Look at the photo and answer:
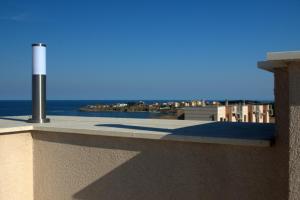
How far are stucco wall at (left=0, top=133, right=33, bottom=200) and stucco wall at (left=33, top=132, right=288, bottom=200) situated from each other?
0.28ft

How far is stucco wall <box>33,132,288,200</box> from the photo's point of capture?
2662 millimetres

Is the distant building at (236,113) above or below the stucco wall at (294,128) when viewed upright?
below

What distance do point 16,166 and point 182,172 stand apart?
194cm

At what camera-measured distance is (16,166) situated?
388 centimetres

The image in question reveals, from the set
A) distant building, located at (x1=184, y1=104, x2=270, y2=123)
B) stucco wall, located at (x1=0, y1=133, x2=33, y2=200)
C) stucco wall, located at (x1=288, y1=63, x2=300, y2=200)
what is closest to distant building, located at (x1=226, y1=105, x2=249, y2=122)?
distant building, located at (x1=184, y1=104, x2=270, y2=123)

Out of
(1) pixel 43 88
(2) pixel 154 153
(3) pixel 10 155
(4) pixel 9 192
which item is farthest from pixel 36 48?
(2) pixel 154 153

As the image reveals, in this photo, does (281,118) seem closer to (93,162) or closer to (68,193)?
(93,162)

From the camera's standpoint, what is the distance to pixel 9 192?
3854 millimetres

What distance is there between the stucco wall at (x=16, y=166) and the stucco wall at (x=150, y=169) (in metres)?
0.08

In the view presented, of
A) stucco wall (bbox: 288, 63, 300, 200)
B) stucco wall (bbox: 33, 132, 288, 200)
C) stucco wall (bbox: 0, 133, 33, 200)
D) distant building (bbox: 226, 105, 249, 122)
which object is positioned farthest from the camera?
distant building (bbox: 226, 105, 249, 122)

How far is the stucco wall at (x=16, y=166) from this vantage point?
3807 mm

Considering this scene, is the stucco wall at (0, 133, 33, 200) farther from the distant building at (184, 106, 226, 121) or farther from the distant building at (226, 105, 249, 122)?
the distant building at (226, 105, 249, 122)

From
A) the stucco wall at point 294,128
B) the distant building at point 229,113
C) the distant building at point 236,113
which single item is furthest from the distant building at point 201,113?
the stucco wall at point 294,128

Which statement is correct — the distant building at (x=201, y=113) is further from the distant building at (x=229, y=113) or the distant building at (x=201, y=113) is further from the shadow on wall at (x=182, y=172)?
the shadow on wall at (x=182, y=172)
